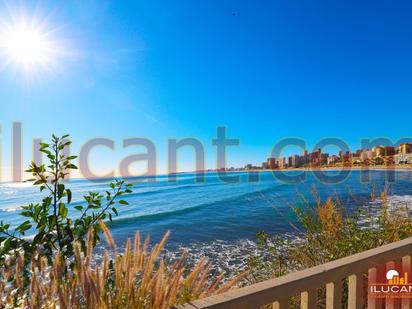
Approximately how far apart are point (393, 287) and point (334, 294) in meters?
→ 0.53

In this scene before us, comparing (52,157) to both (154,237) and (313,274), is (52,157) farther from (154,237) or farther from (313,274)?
(154,237)

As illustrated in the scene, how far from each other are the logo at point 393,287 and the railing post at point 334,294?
0.32m

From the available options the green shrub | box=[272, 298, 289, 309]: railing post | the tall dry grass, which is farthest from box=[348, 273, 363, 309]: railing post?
the green shrub

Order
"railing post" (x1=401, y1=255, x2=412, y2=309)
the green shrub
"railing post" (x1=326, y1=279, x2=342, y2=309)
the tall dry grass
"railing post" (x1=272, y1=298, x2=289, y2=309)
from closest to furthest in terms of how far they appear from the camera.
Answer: the tall dry grass → "railing post" (x1=272, y1=298, x2=289, y2=309) → "railing post" (x1=326, y1=279, x2=342, y2=309) → "railing post" (x1=401, y1=255, x2=412, y2=309) → the green shrub

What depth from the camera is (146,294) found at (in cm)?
121

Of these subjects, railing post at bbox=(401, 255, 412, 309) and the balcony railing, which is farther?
railing post at bbox=(401, 255, 412, 309)

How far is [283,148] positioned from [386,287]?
9288 mm

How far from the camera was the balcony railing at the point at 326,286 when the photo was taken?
107 cm

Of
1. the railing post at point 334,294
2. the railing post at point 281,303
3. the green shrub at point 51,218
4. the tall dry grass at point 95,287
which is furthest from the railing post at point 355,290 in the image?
the green shrub at point 51,218

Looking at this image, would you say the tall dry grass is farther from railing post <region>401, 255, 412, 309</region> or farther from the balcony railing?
railing post <region>401, 255, 412, 309</region>

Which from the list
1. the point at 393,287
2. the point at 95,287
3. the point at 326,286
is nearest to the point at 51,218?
the point at 95,287

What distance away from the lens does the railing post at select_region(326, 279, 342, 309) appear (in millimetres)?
1388

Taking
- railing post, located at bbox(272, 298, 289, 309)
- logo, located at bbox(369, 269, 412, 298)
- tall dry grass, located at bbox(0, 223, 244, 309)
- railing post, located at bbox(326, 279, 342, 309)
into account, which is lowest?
logo, located at bbox(369, 269, 412, 298)

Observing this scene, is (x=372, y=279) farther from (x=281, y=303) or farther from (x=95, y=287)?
(x=95, y=287)
